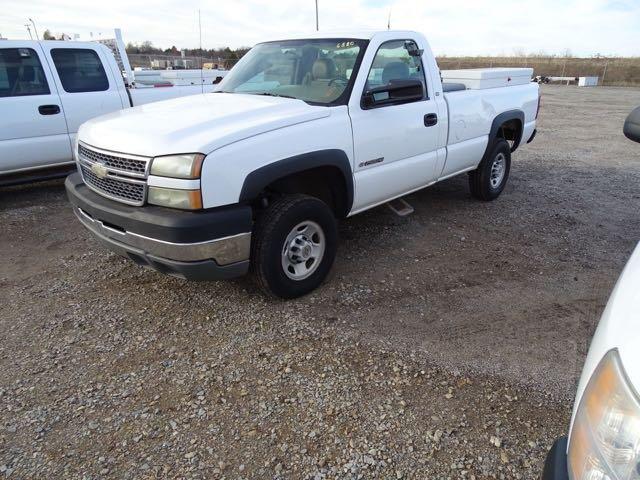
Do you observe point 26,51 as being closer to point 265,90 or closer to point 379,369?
point 265,90

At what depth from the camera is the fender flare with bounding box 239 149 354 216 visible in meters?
2.93

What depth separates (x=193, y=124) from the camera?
303 centimetres

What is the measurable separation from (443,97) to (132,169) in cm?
301

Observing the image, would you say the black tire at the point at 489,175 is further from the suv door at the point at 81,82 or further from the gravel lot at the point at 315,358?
the suv door at the point at 81,82

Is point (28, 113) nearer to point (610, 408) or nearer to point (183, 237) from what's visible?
point (183, 237)

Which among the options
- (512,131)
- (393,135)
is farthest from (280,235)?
(512,131)

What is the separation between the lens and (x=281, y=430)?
7.76ft

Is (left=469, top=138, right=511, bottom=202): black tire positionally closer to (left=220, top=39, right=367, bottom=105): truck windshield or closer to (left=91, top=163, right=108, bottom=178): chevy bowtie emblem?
(left=220, top=39, right=367, bottom=105): truck windshield

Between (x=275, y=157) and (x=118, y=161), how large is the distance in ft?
3.36

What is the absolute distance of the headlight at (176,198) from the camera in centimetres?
275

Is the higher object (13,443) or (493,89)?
(493,89)

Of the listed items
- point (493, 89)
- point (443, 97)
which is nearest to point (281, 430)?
point (443, 97)

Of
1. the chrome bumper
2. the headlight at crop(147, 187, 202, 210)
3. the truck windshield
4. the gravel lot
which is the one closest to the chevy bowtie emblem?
the chrome bumper

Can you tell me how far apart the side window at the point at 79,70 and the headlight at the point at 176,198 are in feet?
13.1
